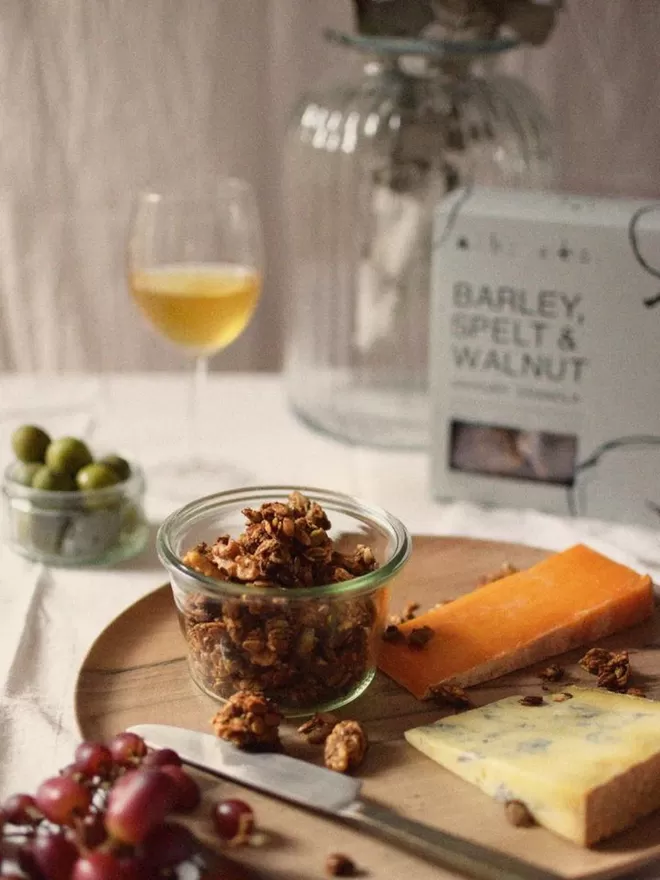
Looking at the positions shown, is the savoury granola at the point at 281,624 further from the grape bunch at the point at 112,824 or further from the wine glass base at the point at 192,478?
the wine glass base at the point at 192,478

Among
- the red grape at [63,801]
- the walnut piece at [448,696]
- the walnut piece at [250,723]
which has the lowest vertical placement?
the walnut piece at [448,696]

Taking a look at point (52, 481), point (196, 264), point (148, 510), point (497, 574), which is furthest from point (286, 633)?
point (196, 264)

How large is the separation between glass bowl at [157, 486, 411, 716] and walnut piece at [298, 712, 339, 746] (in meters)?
0.03

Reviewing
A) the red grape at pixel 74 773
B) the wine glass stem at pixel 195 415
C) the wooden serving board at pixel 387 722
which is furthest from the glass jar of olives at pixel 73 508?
the red grape at pixel 74 773

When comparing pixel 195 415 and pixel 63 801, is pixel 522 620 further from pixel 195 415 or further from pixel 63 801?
pixel 195 415

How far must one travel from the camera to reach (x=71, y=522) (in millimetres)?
1321

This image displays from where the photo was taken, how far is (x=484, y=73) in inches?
66.9

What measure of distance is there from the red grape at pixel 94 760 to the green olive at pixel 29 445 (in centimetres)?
60

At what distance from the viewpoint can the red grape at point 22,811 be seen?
80cm

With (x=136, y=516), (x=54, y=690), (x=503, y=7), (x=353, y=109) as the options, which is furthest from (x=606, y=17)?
(x=54, y=690)

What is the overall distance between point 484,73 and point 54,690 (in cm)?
110

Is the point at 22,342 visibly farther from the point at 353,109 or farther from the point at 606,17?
the point at 606,17

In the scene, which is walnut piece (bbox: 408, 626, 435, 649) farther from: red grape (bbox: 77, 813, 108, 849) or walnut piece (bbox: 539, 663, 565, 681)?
red grape (bbox: 77, 813, 108, 849)

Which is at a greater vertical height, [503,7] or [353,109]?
[503,7]
